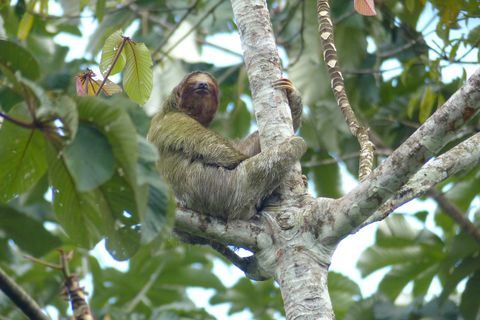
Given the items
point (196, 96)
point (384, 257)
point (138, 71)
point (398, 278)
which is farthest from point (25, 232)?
point (398, 278)

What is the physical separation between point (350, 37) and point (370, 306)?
318cm

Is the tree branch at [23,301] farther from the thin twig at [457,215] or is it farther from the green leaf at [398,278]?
the green leaf at [398,278]

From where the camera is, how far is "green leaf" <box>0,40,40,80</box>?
2959 millimetres

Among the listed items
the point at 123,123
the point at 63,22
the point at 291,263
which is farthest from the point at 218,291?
the point at 123,123

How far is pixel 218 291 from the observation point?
31.2 feet

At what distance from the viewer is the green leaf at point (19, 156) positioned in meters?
3.07

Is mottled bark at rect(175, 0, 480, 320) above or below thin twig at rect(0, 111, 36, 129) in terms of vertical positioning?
above

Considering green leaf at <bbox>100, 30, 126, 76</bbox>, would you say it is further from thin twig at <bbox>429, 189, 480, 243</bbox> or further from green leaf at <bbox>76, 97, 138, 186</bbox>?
thin twig at <bbox>429, 189, 480, 243</bbox>

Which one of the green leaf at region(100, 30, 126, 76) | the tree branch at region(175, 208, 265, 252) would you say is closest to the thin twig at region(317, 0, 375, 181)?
the tree branch at region(175, 208, 265, 252)

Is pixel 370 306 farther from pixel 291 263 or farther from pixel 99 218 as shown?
pixel 99 218

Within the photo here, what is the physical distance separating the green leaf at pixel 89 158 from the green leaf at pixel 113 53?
1.78m

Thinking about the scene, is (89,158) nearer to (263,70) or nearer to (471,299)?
(263,70)

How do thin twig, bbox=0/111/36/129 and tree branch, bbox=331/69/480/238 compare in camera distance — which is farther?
tree branch, bbox=331/69/480/238

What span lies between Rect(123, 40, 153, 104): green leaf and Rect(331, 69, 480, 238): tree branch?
55.3 inches
